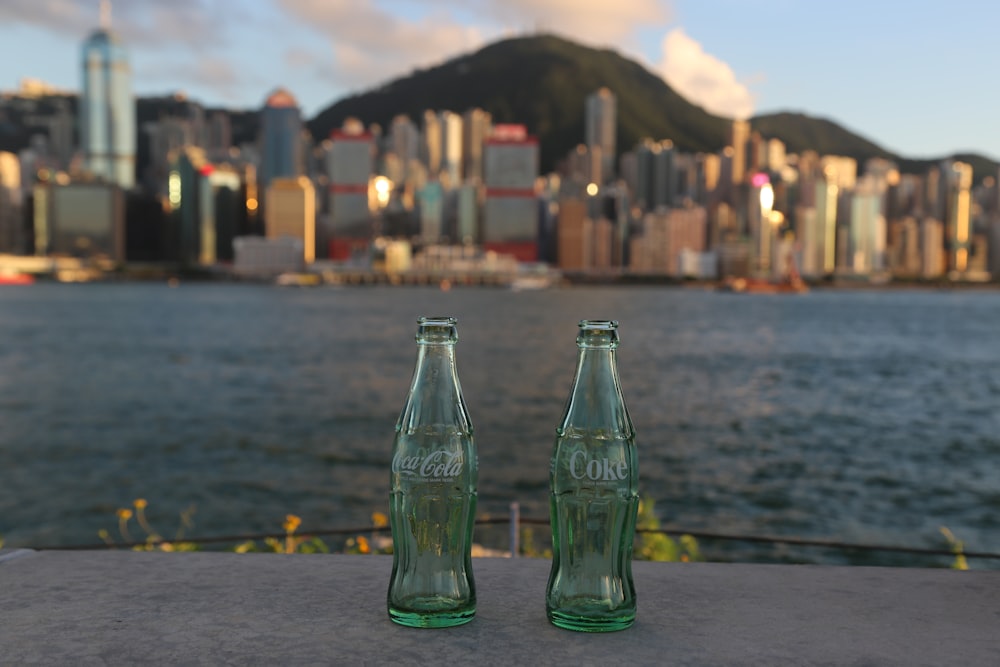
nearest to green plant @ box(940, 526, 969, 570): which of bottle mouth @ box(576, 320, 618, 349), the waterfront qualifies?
bottle mouth @ box(576, 320, 618, 349)

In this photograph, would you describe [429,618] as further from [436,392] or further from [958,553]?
[958,553]

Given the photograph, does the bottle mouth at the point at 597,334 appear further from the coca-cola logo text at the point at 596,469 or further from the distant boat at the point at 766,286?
the distant boat at the point at 766,286

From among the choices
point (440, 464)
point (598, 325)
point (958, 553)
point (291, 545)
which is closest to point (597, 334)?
point (598, 325)

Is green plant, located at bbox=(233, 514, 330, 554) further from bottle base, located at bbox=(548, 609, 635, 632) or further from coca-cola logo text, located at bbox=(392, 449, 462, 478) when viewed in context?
bottle base, located at bbox=(548, 609, 635, 632)

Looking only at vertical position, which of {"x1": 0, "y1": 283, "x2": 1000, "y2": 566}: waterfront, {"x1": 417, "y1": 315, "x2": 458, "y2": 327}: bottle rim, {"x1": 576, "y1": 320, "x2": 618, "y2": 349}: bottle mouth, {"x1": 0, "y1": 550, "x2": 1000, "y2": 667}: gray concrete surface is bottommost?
{"x1": 0, "y1": 283, "x2": 1000, "y2": 566}: waterfront

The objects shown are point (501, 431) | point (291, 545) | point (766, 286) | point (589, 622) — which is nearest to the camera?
point (589, 622)

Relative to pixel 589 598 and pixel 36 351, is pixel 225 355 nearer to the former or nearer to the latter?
pixel 36 351
